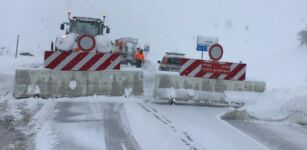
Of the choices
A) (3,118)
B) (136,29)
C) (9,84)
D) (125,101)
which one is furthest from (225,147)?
(136,29)

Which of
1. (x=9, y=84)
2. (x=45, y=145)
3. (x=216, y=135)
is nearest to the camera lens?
(x=45, y=145)

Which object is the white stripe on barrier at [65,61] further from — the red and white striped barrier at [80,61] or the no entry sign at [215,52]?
the no entry sign at [215,52]

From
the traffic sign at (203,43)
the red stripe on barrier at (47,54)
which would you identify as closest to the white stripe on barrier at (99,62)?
the red stripe on barrier at (47,54)

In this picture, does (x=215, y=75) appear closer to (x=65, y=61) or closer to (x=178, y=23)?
(x=65, y=61)

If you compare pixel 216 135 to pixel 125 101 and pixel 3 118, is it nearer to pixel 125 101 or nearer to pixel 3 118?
pixel 3 118

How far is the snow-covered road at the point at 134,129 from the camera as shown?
31.5ft

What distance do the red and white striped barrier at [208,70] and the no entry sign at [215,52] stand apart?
40cm

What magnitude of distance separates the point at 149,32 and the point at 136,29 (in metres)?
1.41

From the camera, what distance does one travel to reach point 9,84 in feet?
61.1

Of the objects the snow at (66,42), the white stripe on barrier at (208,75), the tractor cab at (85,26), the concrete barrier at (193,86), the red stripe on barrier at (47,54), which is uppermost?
the tractor cab at (85,26)

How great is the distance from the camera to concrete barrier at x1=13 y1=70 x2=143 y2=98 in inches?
647

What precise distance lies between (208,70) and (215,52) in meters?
0.83

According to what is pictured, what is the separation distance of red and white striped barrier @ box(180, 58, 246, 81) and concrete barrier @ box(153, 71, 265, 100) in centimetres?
18

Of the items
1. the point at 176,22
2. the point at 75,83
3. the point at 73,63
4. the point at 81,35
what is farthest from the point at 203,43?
the point at 176,22
